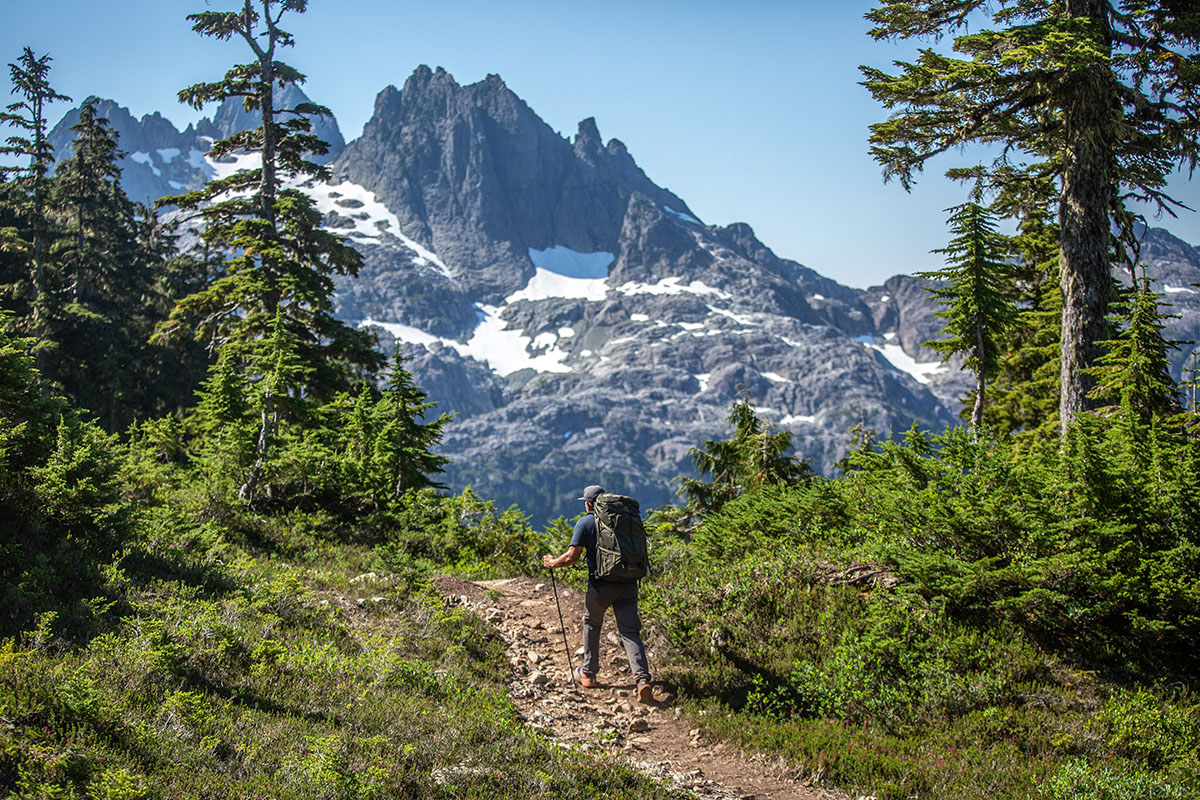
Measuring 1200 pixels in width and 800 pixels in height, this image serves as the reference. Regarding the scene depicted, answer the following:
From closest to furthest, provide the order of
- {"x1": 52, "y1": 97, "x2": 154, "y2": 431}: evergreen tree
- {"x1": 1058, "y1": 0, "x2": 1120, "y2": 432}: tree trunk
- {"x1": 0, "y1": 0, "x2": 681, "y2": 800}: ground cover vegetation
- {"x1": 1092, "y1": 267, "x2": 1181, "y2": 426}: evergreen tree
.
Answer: {"x1": 0, "y1": 0, "x2": 681, "y2": 800}: ground cover vegetation → {"x1": 1092, "y1": 267, "x2": 1181, "y2": 426}: evergreen tree → {"x1": 1058, "y1": 0, "x2": 1120, "y2": 432}: tree trunk → {"x1": 52, "y1": 97, "x2": 154, "y2": 431}: evergreen tree

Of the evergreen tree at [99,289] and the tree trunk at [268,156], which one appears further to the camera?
the evergreen tree at [99,289]

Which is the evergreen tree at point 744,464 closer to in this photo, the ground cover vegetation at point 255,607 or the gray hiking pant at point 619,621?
the ground cover vegetation at point 255,607

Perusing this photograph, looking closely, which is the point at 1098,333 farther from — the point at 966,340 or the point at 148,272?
the point at 148,272

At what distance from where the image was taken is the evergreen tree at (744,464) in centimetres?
2166

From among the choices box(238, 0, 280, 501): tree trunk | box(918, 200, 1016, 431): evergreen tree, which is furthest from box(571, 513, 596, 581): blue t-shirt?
box(238, 0, 280, 501): tree trunk

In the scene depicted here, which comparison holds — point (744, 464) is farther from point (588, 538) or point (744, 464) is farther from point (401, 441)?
point (588, 538)

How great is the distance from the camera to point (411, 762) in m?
5.11

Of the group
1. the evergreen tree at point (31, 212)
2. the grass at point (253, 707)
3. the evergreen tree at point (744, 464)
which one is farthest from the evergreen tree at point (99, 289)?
the grass at point (253, 707)

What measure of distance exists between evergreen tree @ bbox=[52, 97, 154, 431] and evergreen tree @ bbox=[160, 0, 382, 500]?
38.0 ft

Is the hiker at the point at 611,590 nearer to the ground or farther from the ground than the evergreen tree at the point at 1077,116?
nearer to the ground

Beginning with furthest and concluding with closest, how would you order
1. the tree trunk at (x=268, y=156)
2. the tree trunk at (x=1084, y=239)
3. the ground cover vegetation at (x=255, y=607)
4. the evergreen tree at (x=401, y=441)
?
1. the tree trunk at (x=268, y=156)
2. the evergreen tree at (x=401, y=441)
3. the tree trunk at (x=1084, y=239)
4. the ground cover vegetation at (x=255, y=607)

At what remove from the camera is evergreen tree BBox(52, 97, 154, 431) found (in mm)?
31828

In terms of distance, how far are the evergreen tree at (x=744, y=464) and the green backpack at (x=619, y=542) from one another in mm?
13343

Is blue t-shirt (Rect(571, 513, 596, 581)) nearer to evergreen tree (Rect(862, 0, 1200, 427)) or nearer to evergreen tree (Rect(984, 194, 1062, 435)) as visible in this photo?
evergreen tree (Rect(862, 0, 1200, 427))
